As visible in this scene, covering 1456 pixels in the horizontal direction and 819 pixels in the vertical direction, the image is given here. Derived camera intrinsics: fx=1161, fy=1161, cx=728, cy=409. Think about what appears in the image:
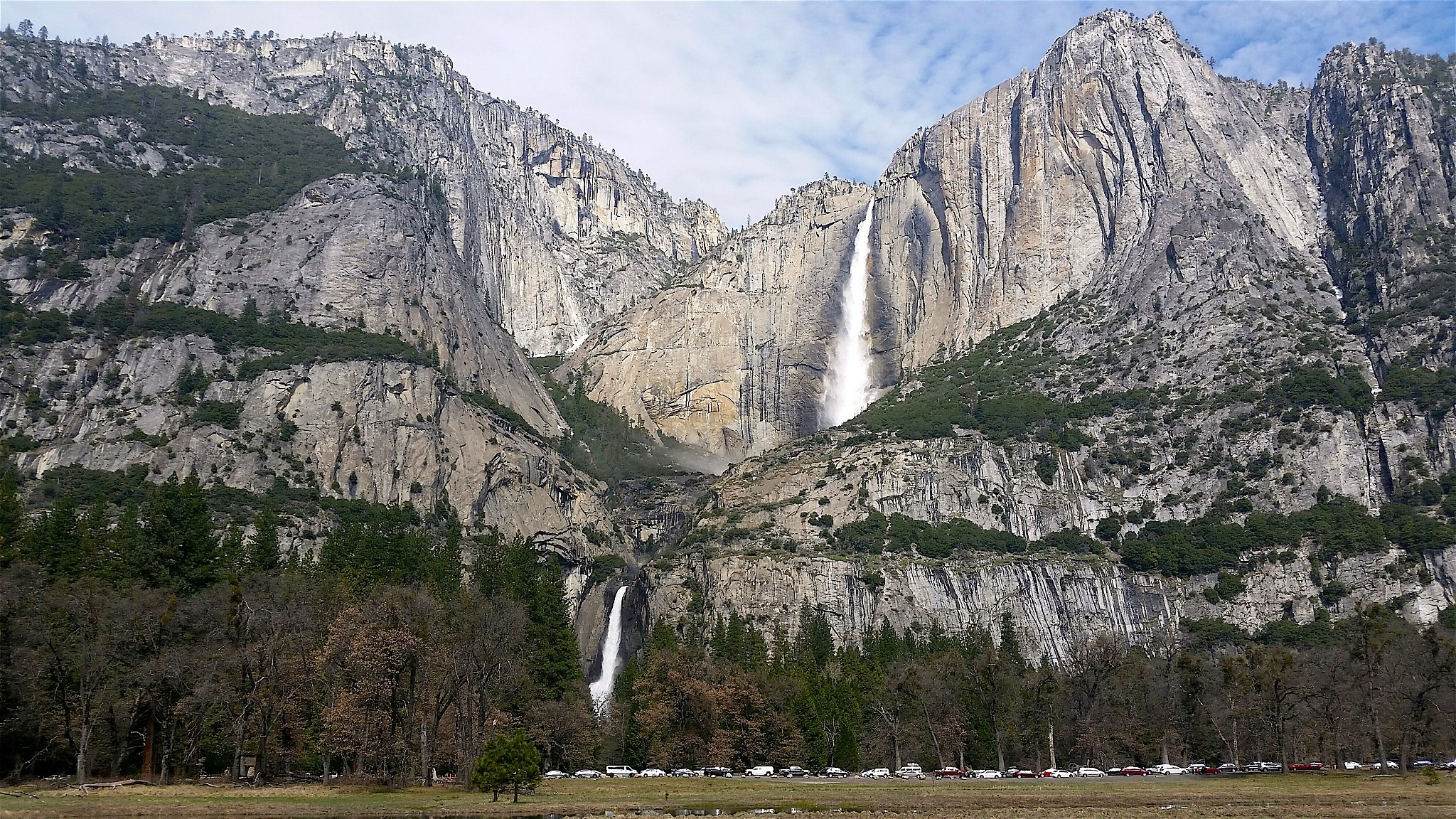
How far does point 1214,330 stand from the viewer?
18975 centimetres

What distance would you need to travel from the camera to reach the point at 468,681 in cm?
8375

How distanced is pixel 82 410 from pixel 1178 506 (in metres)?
152

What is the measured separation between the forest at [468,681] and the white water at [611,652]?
31.8m

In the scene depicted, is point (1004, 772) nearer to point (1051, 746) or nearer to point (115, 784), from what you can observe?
point (1051, 746)

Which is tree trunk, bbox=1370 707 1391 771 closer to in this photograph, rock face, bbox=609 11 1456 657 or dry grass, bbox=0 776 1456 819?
dry grass, bbox=0 776 1456 819

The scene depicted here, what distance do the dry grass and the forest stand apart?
9.83 metres

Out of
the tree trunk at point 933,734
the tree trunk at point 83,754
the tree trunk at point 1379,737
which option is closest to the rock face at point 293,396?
the tree trunk at point 83,754

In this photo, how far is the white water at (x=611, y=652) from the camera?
16050cm

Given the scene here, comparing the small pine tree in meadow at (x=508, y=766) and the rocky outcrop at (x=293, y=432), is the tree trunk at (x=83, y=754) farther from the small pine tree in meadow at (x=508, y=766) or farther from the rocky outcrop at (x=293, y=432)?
the rocky outcrop at (x=293, y=432)

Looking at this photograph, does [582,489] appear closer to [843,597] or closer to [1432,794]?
[843,597]

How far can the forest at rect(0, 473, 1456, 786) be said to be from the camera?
239 ft

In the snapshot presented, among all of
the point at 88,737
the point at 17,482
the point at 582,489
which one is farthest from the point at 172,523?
the point at 582,489

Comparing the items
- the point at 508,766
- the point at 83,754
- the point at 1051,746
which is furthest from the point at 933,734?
the point at 83,754

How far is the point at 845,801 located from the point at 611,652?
113180 mm
